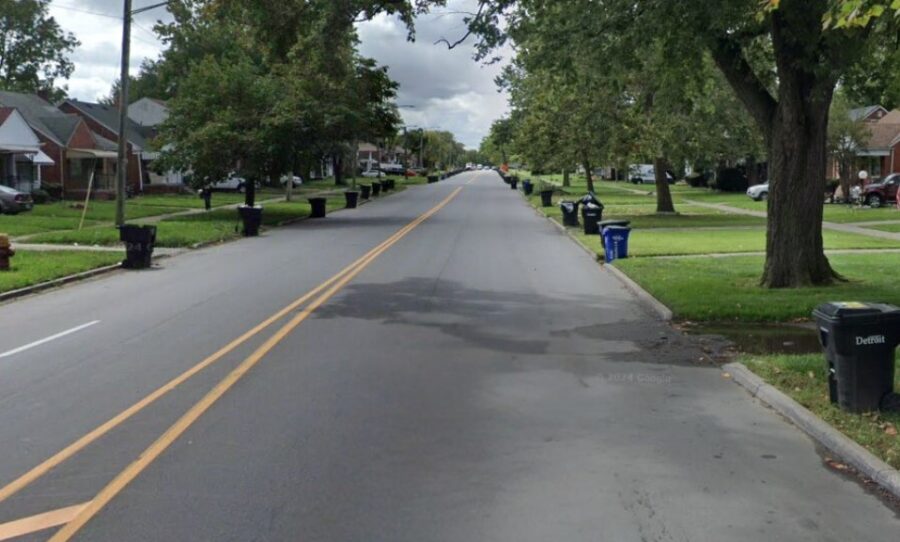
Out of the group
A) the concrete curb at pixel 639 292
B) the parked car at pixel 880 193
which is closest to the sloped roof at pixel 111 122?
the parked car at pixel 880 193

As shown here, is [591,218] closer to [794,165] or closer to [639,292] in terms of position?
[639,292]

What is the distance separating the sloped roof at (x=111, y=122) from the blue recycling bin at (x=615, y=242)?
4311 centimetres

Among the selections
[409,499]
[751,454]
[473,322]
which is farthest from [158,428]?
[473,322]

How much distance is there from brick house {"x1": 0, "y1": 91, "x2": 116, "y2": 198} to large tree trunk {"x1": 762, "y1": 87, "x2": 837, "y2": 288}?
39858 mm

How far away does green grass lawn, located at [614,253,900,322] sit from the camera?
12.3 m

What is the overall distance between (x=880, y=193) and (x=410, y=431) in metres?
39.0

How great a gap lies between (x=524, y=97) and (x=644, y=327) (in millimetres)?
48002

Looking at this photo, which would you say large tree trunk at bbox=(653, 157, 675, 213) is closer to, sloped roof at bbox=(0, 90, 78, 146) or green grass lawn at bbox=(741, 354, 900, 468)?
green grass lawn at bbox=(741, 354, 900, 468)

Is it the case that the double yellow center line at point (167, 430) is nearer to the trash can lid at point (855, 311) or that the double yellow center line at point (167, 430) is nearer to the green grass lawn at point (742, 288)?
the trash can lid at point (855, 311)

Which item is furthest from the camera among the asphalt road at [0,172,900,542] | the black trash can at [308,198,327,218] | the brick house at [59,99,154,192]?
the brick house at [59,99,154,192]

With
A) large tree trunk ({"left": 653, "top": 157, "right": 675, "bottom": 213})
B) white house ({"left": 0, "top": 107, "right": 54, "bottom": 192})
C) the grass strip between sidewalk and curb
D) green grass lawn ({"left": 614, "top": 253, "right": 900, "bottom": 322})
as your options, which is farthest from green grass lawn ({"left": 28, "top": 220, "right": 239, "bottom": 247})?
large tree trunk ({"left": 653, "top": 157, "right": 675, "bottom": 213})

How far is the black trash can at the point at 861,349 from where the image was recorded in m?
6.68

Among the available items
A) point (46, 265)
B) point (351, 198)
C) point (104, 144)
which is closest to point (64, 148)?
point (104, 144)

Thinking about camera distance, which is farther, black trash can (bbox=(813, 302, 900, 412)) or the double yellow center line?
black trash can (bbox=(813, 302, 900, 412))
